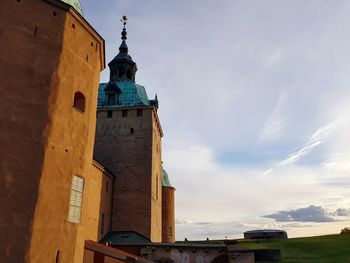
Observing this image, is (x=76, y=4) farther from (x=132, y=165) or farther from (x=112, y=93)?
(x=112, y=93)

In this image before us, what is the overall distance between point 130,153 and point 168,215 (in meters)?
9.16

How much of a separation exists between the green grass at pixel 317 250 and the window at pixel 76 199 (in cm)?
1373

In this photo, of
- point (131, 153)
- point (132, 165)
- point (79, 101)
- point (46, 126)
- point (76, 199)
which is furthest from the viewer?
point (131, 153)

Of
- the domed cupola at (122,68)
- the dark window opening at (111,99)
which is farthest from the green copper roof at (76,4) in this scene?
the domed cupola at (122,68)

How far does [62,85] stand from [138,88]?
63.5 feet

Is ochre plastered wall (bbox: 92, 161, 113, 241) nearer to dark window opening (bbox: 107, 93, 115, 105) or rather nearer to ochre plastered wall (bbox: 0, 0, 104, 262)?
dark window opening (bbox: 107, 93, 115, 105)

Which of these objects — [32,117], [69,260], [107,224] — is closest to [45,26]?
[32,117]

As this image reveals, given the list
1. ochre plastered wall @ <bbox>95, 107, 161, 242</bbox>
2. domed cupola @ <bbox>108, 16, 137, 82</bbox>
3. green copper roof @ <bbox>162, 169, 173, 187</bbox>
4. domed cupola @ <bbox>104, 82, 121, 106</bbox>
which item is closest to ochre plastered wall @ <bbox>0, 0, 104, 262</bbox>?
ochre plastered wall @ <bbox>95, 107, 161, 242</bbox>

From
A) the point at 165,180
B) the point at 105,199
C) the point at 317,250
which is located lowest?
the point at 317,250

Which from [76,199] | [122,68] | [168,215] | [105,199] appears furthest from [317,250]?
[122,68]

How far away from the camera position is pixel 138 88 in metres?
32.6

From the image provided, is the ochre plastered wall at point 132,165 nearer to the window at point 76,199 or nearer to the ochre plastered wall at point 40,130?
the ochre plastered wall at point 40,130

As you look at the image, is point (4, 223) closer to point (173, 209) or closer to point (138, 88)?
point (138, 88)

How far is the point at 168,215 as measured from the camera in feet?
111
